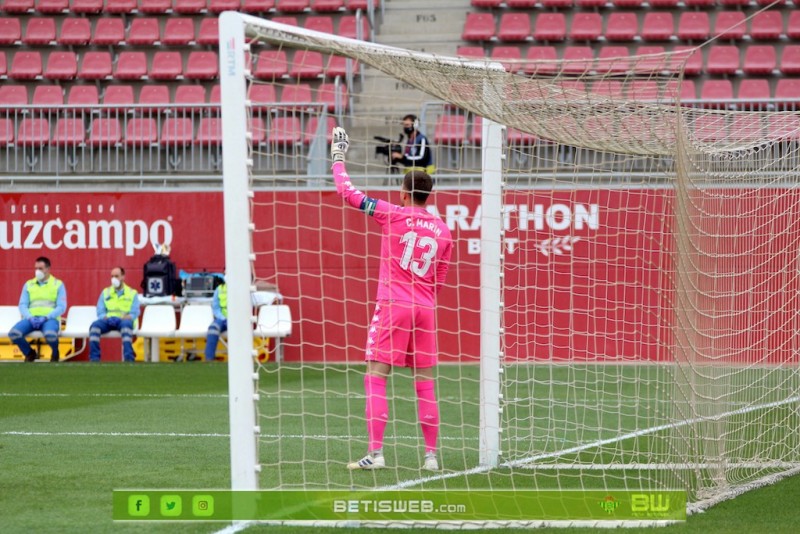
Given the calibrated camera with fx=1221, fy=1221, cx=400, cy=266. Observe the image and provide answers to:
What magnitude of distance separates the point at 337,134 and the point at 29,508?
245cm

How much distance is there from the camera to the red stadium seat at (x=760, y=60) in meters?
20.0

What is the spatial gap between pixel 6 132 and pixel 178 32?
419cm

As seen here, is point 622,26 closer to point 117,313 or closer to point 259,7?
point 259,7

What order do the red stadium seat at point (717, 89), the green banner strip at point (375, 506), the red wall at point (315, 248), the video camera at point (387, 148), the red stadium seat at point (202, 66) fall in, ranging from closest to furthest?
the green banner strip at point (375, 506), the video camera at point (387, 148), the red wall at point (315, 248), the red stadium seat at point (717, 89), the red stadium seat at point (202, 66)

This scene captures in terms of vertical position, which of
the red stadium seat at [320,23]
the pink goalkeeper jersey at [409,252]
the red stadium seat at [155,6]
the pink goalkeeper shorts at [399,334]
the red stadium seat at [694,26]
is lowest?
the pink goalkeeper shorts at [399,334]

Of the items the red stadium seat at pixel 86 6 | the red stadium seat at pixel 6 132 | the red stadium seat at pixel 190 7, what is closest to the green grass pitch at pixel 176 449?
the red stadium seat at pixel 6 132

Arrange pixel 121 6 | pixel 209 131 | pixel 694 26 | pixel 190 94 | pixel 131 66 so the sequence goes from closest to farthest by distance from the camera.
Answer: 1. pixel 209 131
2. pixel 190 94
3. pixel 694 26
4. pixel 131 66
5. pixel 121 6

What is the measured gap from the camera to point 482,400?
25.0 feet

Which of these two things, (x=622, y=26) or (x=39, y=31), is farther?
(x=39, y=31)

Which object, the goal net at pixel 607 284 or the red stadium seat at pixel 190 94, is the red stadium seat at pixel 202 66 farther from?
the goal net at pixel 607 284

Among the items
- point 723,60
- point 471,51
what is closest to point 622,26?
point 723,60

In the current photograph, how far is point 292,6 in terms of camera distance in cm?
2127

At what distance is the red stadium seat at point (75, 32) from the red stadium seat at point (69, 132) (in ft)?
11.2

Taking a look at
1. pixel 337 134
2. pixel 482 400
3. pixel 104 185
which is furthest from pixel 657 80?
pixel 104 185
